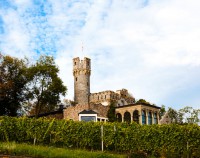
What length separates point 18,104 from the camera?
164 feet

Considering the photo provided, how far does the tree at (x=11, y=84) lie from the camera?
47219 mm

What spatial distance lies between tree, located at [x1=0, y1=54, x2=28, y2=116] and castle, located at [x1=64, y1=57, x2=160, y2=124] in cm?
828

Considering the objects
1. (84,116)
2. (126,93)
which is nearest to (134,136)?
(84,116)

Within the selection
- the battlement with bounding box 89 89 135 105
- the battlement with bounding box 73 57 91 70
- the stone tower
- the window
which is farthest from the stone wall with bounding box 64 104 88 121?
the battlement with bounding box 73 57 91 70

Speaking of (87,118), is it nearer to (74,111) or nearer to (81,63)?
(74,111)

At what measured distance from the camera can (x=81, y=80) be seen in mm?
61562

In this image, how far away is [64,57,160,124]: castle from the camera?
4403 centimetres

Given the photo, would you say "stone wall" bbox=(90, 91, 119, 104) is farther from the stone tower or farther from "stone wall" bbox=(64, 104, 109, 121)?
"stone wall" bbox=(64, 104, 109, 121)

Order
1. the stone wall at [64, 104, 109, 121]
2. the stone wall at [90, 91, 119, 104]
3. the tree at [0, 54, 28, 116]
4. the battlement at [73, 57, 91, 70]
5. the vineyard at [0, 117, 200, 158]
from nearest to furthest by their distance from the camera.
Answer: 1. the vineyard at [0, 117, 200, 158]
2. the stone wall at [64, 104, 109, 121]
3. the tree at [0, 54, 28, 116]
4. the battlement at [73, 57, 91, 70]
5. the stone wall at [90, 91, 119, 104]

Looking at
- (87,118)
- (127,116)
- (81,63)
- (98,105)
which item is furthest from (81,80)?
(87,118)

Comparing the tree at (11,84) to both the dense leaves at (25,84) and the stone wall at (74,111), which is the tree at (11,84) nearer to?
the dense leaves at (25,84)

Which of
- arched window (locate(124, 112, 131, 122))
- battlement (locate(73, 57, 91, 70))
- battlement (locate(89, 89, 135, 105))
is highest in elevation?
battlement (locate(73, 57, 91, 70))

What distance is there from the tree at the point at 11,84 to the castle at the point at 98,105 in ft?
27.2

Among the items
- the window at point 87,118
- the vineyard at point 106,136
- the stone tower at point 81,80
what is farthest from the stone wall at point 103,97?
the vineyard at point 106,136
